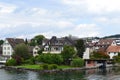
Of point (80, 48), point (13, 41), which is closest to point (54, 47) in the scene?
point (80, 48)

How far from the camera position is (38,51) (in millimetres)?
80438

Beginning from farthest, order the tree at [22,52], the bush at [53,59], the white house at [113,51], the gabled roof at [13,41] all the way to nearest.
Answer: the gabled roof at [13,41] < the white house at [113,51] < the tree at [22,52] < the bush at [53,59]

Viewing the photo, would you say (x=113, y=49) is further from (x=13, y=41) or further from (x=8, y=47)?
(x=8, y=47)

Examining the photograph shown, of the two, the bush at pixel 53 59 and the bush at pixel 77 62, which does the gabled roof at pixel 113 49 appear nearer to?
the bush at pixel 77 62

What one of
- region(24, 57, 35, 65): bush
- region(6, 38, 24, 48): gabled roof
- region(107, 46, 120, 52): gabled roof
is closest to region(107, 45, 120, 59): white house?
region(107, 46, 120, 52): gabled roof

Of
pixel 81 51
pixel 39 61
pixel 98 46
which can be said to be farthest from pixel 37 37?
pixel 39 61

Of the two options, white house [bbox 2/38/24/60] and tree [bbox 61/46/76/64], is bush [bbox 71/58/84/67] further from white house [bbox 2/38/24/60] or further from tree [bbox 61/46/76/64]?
white house [bbox 2/38/24/60]

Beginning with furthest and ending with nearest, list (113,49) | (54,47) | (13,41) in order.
→ (13,41)
(113,49)
(54,47)

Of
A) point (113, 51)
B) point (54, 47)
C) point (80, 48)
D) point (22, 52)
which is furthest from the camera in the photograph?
point (113, 51)

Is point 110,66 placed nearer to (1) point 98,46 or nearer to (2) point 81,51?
(2) point 81,51

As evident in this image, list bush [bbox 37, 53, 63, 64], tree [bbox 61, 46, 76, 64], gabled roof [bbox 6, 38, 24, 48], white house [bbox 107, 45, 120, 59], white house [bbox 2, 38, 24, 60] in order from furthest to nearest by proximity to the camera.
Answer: gabled roof [bbox 6, 38, 24, 48], white house [bbox 2, 38, 24, 60], white house [bbox 107, 45, 120, 59], tree [bbox 61, 46, 76, 64], bush [bbox 37, 53, 63, 64]

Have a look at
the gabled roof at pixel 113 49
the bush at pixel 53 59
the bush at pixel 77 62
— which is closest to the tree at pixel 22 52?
the bush at pixel 53 59

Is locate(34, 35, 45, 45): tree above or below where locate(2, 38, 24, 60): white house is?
above

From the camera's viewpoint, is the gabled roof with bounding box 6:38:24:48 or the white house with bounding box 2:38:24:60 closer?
the white house with bounding box 2:38:24:60
